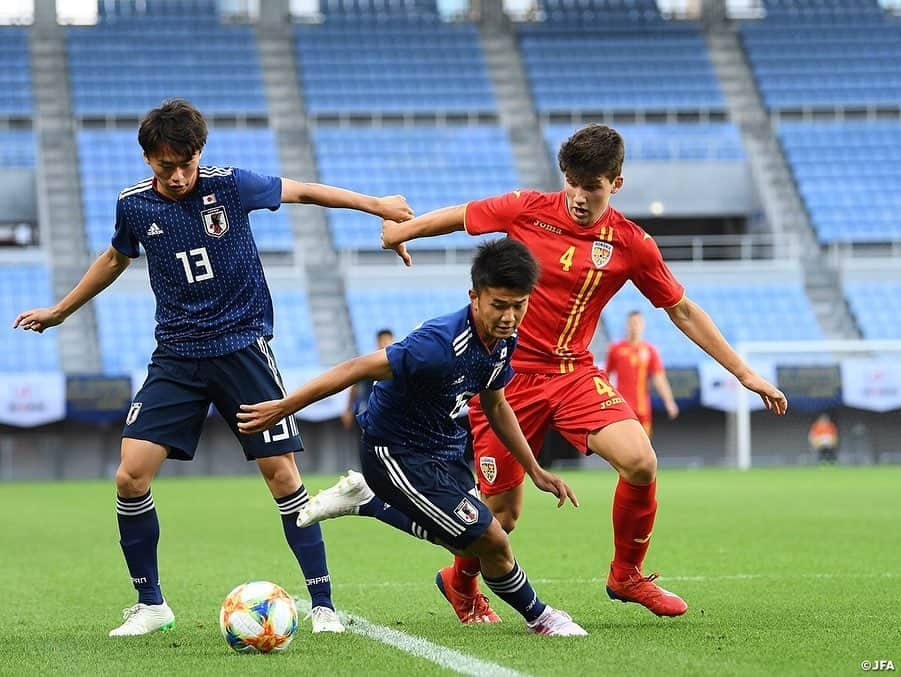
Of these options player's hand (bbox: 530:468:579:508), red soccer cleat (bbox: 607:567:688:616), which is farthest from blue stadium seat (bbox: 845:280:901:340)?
player's hand (bbox: 530:468:579:508)

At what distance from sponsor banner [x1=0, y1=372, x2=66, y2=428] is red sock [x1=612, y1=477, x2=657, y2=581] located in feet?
63.3

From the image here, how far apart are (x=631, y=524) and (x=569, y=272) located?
3.79 feet

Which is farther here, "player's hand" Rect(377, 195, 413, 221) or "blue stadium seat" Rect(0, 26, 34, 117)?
"blue stadium seat" Rect(0, 26, 34, 117)

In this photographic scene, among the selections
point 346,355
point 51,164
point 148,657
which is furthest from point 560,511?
point 51,164

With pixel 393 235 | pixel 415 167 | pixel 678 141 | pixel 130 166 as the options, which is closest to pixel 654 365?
pixel 393 235

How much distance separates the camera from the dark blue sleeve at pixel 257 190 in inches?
244

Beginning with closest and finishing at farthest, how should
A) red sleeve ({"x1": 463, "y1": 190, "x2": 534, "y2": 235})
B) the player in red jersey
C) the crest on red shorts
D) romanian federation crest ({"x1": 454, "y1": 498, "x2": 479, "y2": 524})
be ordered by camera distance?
romanian federation crest ({"x1": 454, "y1": 498, "x2": 479, "y2": 524})
the crest on red shorts
red sleeve ({"x1": 463, "y1": 190, "x2": 534, "y2": 235})
the player in red jersey

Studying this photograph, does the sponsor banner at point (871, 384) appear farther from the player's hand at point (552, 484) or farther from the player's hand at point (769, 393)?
the player's hand at point (552, 484)

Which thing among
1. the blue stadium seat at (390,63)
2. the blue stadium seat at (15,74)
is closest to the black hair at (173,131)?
the blue stadium seat at (15,74)

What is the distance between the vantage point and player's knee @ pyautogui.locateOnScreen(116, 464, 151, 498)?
6095 millimetres

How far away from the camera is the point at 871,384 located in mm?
26031

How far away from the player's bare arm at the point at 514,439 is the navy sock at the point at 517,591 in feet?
1.18

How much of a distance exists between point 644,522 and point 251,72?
28054 millimetres

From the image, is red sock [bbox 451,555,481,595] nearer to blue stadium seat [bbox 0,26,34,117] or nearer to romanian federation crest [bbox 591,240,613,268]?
romanian federation crest [bbox 591,240,613,268]
